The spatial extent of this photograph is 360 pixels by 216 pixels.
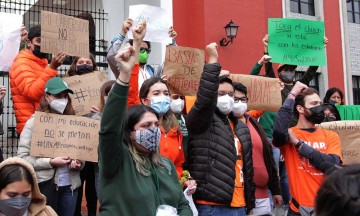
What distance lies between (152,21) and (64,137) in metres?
2.37

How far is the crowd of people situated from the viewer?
293 cm

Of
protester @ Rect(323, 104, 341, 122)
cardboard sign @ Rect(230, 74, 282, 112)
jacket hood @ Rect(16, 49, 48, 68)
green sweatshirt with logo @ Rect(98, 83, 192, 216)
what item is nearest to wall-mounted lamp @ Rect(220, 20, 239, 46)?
protester @ Rect(323, 104, 341, 122)

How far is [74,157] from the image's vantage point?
15.1ft

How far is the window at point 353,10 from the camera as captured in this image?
58.5 feet

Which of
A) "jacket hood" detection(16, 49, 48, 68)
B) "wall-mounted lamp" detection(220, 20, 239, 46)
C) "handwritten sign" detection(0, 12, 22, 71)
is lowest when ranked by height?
"jacket hood" detection(16, 49, 48, 68)

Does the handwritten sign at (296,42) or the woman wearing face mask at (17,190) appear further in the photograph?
the handwritten sign at (296,42)

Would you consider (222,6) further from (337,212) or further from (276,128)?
(337,212)

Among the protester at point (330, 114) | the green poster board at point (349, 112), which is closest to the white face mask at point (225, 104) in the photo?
the protester at point (330, 114)

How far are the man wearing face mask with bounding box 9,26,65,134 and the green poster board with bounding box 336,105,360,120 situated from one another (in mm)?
4282

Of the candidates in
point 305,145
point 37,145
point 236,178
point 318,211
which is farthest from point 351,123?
point 318,211

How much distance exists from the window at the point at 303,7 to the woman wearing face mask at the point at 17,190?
14216 millimetres

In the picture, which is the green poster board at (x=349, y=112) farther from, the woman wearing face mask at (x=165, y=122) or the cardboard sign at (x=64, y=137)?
the cardboard sign at (x=64, y=137)

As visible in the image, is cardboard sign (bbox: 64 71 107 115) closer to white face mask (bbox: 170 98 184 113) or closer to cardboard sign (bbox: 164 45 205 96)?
cardboard sign (bbox: 164 45 205 96)

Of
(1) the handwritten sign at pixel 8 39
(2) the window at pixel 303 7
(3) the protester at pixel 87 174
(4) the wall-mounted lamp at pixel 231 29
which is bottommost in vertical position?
(3) the protester at pixel 87 174
